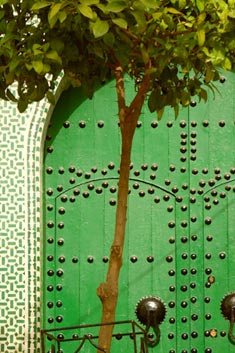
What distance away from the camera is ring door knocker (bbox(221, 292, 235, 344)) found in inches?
281

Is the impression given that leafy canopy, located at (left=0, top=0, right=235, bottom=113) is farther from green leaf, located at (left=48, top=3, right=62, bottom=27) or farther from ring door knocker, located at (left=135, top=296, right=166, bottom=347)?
ring door knocker, located at (left=135, top=296, right=166, bottom=347)

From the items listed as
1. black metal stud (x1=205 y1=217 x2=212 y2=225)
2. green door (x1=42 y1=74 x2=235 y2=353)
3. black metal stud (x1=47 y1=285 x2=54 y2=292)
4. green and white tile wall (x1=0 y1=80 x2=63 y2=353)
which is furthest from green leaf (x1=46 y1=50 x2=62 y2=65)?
black metal stud (x1=205 y1=217 x2=212 y2=225)

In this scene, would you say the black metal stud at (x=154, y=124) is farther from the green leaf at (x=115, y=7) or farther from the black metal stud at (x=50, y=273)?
the green leaf at (x=115, y=7)

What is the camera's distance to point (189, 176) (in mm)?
7238

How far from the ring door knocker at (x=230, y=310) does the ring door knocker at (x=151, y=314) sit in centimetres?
34

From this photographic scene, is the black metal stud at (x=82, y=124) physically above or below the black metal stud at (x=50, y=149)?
above

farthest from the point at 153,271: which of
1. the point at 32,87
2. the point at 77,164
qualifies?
the point at 32,87

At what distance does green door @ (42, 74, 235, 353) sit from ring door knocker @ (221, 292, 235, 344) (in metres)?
0.01

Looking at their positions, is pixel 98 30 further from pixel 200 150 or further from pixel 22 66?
pixel 200 150

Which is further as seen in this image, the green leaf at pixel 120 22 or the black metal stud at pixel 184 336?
the black metal stud at pixel 184 336

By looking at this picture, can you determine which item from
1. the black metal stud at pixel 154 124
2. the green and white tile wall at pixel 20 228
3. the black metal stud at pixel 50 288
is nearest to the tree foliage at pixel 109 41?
the green and white tile wall at pixel 20 228

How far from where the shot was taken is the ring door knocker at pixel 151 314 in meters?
7.11

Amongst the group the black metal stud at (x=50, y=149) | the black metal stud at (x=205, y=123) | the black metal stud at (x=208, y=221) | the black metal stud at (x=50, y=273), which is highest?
the black metal stud at (x=205, y=123)

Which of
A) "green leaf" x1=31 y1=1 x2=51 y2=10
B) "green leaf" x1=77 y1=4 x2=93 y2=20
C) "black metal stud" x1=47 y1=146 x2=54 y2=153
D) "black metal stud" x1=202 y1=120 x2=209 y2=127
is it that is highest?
"black metal stud" x1=202 y1=120 x2=209 y2=127
